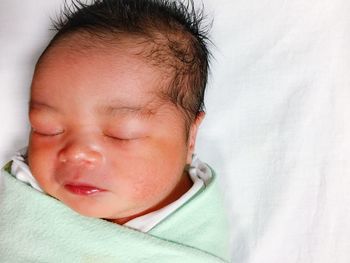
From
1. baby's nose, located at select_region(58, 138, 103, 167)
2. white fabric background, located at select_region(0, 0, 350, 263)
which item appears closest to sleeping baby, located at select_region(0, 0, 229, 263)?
baby's nose, located at select_region(58, 138, 103, 167)

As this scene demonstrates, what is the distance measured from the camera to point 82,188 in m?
1.04

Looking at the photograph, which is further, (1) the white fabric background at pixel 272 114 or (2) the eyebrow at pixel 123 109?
(1) the white fabric background at pixel 272 114

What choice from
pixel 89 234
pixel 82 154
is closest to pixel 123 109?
pixel 82 154

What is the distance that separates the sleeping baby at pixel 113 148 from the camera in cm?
103

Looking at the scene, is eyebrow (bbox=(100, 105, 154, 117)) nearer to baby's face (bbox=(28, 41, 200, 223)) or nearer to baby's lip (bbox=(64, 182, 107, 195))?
baby's face (bbox=(28, 41, 200, 223))

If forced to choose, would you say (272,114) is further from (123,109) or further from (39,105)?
(39,105)

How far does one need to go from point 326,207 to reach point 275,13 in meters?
0.47

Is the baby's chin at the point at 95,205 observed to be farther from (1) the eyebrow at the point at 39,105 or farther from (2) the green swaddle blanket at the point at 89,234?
(1) the eyebrow at the point at 39,105

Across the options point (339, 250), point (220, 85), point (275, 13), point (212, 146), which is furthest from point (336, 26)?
point (339, 250)

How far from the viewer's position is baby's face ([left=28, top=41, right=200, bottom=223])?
103cm

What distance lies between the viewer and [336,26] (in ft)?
4.32

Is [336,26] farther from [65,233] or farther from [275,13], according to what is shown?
[65,233]

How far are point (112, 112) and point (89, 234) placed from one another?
243 millimetres

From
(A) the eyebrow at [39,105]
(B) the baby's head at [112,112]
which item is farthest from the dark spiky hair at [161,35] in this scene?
(A) the eyebrow at [39,105]
